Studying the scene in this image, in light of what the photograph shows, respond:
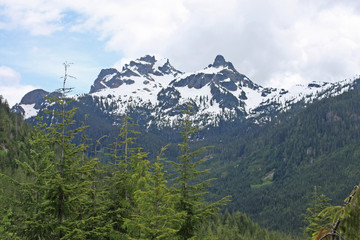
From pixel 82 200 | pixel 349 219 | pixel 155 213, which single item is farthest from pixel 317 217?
pixel 349 219

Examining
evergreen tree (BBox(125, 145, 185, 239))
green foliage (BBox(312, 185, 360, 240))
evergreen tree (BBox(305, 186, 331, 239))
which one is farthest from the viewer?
evergreen tree (BBox(305, 186, 331, 239))

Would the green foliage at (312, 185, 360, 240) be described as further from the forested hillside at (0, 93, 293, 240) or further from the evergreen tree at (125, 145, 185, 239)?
the evergreen tree at (125, 145, 185, 239)

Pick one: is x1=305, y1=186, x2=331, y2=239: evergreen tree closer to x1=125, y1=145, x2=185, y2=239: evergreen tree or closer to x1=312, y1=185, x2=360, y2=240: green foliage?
x1=125, y1=145, x2=185, y2=239: evergreen tree

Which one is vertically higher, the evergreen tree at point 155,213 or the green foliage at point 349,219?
the green foliage at point 349,219

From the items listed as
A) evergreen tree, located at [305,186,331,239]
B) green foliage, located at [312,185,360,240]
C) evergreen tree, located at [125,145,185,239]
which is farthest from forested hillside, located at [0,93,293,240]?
evergreen tree, located at [305,186,331,239]

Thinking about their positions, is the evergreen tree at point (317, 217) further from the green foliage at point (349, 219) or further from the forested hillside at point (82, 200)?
the green foliage at point (349, 219)

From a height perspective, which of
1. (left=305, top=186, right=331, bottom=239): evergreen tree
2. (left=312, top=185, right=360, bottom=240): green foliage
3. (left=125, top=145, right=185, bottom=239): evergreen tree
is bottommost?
(left=305, top=186, right=331, bottom=239): evergreen tree

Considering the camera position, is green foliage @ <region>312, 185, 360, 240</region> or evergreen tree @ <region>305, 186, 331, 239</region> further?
evergreen tree @ <region>305, 186, 331, 239</region>

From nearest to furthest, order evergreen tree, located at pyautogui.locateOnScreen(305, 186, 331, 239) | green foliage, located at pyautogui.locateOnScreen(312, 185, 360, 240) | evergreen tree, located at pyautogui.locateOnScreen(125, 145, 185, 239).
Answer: green foliage, located at pyautogui.locateOnScreen(312, 185, 360, 240), evergreen tree, located at pyautogui.locateOnScreen(125, 145, 185, 239), evergreen tree, located at pyautogui.locateOnScreen(305, 186, 331, 239)

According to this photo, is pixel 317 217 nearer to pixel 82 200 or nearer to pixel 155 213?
pixel 155 213

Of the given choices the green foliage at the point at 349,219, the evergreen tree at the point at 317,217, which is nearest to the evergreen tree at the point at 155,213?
the green foliage at the point at 349,219

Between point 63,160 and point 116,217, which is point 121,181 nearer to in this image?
point 116,217

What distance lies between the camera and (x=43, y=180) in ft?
55.8

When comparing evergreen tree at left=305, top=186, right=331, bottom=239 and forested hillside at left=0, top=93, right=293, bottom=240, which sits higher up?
forested hillside at left=0, top=93, right=293, bottom=240
